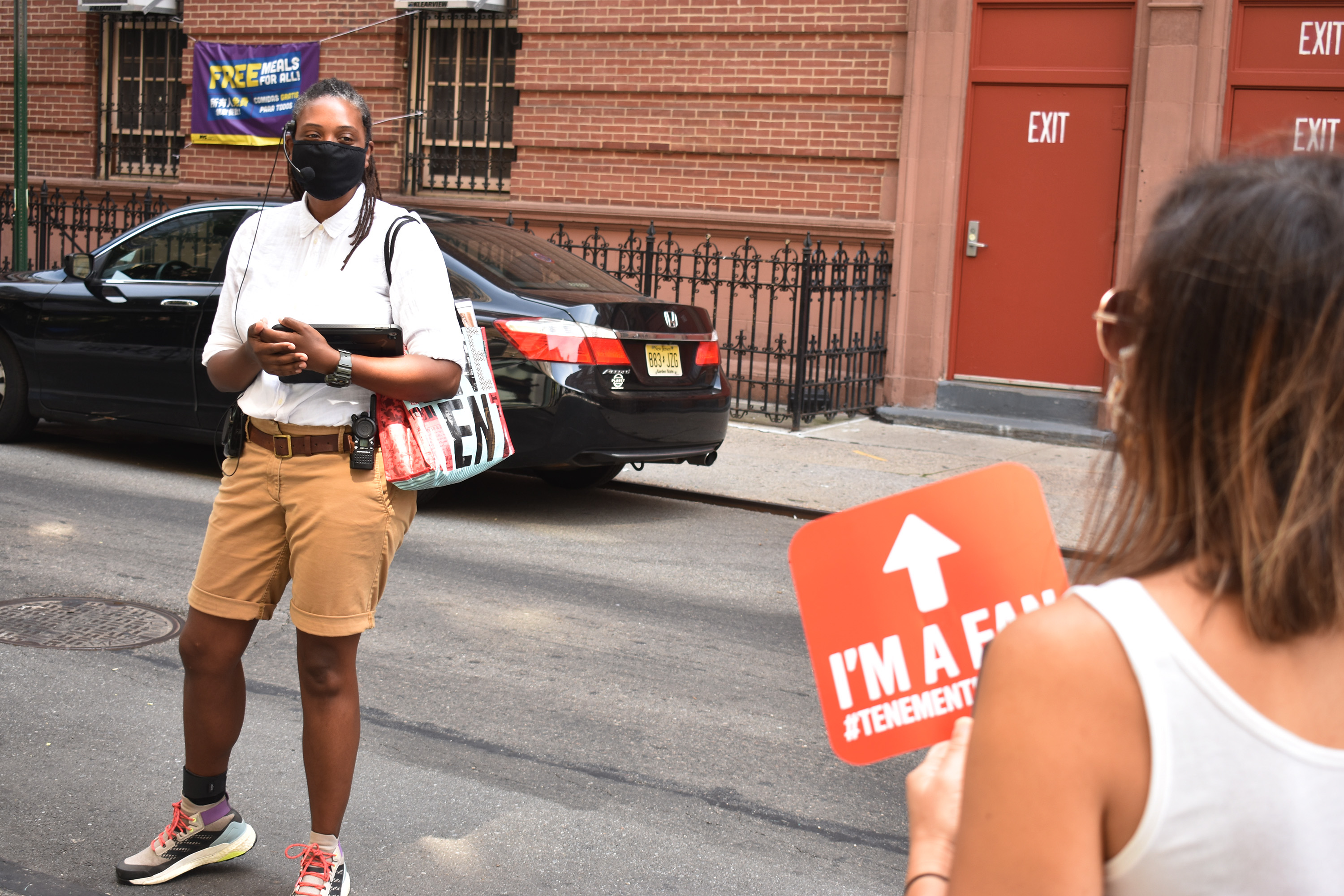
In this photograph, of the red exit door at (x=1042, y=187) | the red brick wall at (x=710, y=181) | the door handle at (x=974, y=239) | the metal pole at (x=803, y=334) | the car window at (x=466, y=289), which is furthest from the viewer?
the red brick wall at (x=710, y=181)

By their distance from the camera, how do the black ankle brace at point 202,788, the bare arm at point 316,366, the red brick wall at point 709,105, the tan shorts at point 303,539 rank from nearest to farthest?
the bare arm at point 316,366
the tan shorts at point 303,539
the black ankle brace at point 202,788
the red brick wall at point 709,105

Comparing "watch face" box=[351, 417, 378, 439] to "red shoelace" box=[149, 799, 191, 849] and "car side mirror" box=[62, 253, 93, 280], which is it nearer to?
"red shoelace" box=[149, 799, 191, 849]

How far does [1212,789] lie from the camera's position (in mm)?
1140

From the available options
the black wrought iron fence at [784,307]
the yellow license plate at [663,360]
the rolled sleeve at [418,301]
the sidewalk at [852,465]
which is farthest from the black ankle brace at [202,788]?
the black wrought iron fence at [784,307]

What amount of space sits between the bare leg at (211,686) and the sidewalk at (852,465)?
557 cm

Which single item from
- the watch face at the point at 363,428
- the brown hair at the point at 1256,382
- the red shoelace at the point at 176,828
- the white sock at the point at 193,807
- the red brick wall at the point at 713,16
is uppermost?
the red brick wall at the point at 713,16

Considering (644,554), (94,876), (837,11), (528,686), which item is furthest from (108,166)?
(94,876)

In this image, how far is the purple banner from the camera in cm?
1509

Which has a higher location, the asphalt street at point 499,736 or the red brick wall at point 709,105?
the red brick wall at point 709,105

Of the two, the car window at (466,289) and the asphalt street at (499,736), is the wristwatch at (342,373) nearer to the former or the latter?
the asphalt street at (499,736)

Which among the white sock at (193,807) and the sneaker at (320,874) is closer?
the sneaker at (320,874)

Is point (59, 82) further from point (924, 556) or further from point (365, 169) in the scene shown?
point (924, 556)

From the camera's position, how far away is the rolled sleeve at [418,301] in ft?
10.8

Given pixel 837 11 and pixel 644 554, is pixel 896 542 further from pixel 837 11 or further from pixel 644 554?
pixel 837 11
